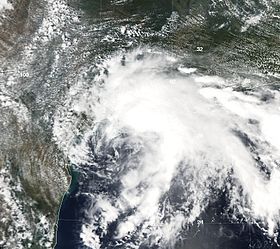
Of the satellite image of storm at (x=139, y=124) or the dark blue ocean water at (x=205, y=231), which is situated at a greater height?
the satellite image of storm at (x=139, y=124)

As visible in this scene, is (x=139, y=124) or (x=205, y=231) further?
(x=139, y=124)

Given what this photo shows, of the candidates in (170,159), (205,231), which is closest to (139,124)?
(170,159)

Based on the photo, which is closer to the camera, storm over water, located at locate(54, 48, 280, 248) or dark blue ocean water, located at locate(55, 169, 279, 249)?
dark blue ocean water, located at locate(55, 169, 279, 249)

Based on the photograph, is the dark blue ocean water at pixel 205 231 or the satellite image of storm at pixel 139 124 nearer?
the dark blue ocean water at pixel 205 231

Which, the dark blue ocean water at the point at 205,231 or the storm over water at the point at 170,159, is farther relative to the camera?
the storm over water at the point at 170,159

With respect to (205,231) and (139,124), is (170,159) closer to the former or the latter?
(139,124)

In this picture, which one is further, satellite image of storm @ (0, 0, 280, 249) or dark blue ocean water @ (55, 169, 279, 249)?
satellite image of storm @ (0, 0, 280, 249)

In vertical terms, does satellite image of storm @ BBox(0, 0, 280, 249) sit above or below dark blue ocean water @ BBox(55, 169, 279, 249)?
above

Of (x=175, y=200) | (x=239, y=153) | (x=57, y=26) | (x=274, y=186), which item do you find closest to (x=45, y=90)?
(x=57, y=26)
